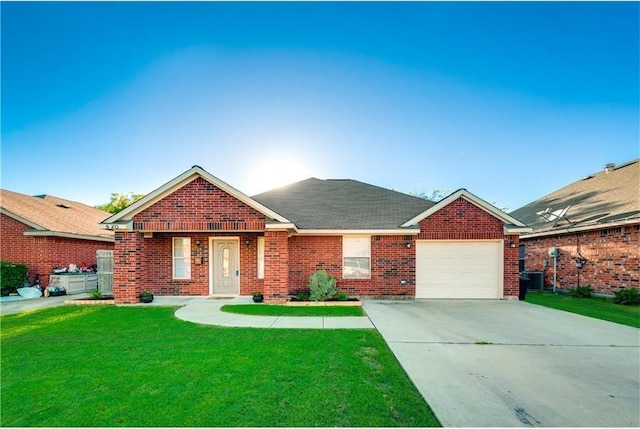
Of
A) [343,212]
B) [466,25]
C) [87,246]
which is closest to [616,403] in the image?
[343,212]

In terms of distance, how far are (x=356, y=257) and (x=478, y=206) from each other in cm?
519

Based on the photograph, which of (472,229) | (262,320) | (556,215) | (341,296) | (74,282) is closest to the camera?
(262,320)

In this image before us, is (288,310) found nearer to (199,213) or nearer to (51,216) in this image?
(199,213)

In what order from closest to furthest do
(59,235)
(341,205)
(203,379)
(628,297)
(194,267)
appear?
(203,379) < (628,297) < (194,267) < (59,235) < (341,205)

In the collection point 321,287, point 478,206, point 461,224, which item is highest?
point 478,206

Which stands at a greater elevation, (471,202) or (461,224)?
(471,202)

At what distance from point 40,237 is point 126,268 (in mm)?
6649

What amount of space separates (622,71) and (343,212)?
12.2 meters

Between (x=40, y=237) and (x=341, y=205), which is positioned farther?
(x=341, y=205)

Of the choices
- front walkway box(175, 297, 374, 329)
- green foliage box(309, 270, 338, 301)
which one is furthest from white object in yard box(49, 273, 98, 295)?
green foliage box(309, 270, 338, 301)

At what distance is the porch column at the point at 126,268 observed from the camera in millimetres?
9867

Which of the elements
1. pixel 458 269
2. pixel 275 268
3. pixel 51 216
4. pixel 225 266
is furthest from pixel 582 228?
pixel 51 216

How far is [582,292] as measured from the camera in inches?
480

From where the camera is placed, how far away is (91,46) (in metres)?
10.4
